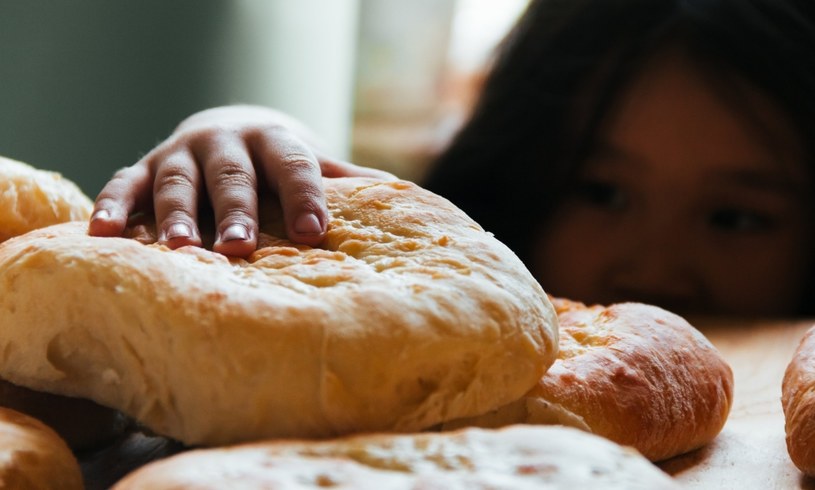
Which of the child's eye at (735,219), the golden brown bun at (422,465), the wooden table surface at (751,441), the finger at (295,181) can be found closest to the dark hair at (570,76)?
the child's eye at (735,219)

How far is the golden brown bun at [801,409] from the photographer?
Answer: 0.80 meters

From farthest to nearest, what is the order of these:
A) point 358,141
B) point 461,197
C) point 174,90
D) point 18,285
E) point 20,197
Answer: point 358,141 → point 461,197 → point 174,90 → point 20,197 → point 18,285

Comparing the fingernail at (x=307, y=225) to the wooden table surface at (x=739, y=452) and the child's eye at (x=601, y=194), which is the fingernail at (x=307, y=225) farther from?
the child's eye at (x=601, y=194)

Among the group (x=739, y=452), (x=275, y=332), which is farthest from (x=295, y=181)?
(x=739, y=452)

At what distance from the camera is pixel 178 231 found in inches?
30.0

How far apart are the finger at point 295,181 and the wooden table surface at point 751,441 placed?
41 cm

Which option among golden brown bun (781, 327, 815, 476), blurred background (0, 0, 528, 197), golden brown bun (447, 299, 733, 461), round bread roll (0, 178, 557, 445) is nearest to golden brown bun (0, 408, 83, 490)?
round bread roll (0, 178, 557, 445)

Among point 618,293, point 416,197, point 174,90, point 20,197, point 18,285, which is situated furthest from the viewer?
point 174,90

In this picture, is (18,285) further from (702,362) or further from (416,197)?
(702,362)

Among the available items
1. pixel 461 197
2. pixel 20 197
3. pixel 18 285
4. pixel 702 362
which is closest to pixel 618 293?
pixel 461 197

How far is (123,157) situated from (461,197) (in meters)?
0.95

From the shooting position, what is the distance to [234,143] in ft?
3.15

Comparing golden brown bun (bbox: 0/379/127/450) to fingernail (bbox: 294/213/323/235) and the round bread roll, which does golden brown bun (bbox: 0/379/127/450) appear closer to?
the round bread roll

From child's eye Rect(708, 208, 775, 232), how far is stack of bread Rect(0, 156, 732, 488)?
1329mm
